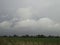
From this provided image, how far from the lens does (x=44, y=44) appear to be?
45.5m

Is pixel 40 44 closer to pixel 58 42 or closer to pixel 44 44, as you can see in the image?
pixel 44 44

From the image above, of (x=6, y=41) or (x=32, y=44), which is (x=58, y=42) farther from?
(x=6, y=41)

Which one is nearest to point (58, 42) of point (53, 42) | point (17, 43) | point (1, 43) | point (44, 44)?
point (53, 42)

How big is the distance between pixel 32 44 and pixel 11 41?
4.47m

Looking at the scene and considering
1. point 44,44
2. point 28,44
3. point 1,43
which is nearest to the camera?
point 1,43

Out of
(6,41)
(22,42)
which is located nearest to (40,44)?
(22,42)

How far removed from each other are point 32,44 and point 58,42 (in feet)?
24.4

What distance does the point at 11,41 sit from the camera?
42.8 metres

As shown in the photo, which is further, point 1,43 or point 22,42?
point 22,42

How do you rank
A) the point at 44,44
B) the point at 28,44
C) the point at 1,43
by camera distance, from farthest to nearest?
1. the point at 44,44
2. the point at 28,44
3. the point at 1,43

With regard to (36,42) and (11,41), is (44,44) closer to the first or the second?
(36,42)

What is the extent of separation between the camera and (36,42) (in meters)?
45.7

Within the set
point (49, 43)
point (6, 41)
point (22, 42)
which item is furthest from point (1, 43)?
point (49, 43)

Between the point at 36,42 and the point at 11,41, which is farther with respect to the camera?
the point at 36,42
